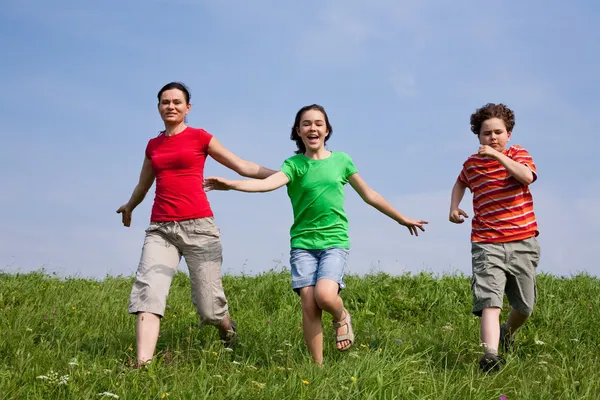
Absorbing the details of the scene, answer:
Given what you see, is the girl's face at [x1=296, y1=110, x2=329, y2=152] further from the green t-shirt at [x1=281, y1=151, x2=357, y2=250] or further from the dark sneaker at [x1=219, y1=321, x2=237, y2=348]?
the dark sneaker at [x1=219, y1=321, x2=237, y2=348]

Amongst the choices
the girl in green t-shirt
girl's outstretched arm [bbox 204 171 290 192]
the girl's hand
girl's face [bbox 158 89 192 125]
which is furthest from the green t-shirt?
the girl's hand

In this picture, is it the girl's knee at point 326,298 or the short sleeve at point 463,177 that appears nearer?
the girl's knee at point 326,298

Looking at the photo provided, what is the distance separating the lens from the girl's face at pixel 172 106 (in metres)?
5.77

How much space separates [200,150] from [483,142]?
259 cm

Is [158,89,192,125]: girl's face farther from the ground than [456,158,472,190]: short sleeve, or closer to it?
farther from the ground

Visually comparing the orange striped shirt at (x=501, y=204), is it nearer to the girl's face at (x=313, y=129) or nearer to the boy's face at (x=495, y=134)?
the boy's face at (x=495, y=134)

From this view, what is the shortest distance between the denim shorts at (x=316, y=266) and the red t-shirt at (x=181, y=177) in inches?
39.6

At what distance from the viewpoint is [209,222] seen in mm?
5691

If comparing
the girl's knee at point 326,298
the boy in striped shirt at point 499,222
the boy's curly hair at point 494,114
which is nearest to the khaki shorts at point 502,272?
the boy in striped shirt at point 499,222

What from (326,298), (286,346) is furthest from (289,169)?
(286,346)

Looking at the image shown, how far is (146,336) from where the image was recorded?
523 centimetres

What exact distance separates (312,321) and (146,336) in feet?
4.44

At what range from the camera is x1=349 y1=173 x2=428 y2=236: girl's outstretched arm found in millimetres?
5656

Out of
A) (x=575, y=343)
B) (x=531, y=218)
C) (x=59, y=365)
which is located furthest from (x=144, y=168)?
(x=575, y=343)
